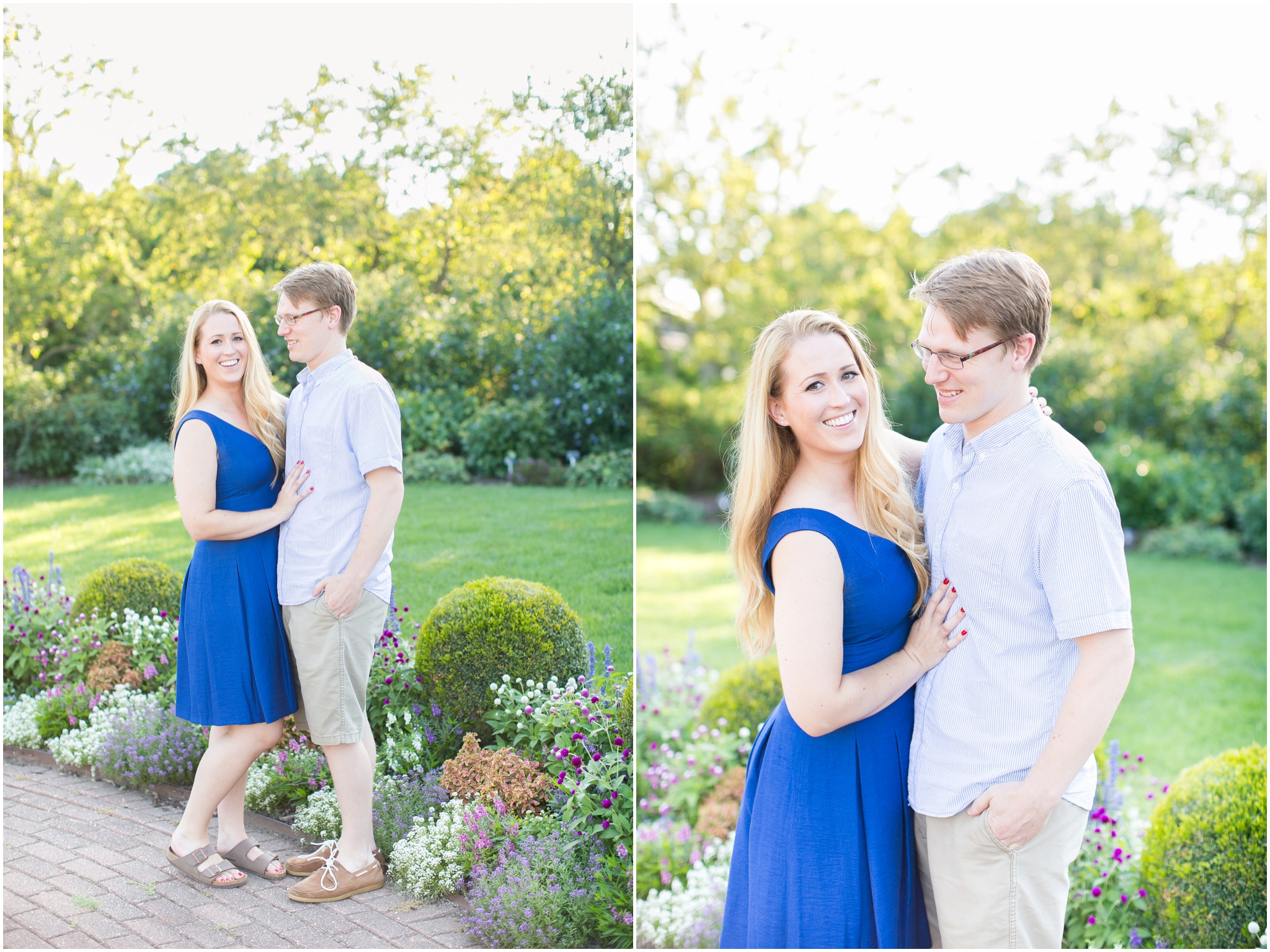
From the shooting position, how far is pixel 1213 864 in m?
2.85

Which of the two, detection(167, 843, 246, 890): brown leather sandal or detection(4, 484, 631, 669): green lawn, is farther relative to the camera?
detection(4, 484, 631, 669): green lawn

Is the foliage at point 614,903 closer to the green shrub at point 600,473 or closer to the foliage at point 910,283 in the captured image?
the green shrub at point 600,473

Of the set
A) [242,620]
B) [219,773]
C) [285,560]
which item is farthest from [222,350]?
[219,773]

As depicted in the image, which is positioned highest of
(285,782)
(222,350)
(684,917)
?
(222,350)

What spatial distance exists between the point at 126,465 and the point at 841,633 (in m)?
3.05

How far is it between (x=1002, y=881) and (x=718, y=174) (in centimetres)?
1107

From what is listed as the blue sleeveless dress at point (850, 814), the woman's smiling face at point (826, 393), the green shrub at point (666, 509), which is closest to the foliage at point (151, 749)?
the blue sleeveless dress at point (850, 814)

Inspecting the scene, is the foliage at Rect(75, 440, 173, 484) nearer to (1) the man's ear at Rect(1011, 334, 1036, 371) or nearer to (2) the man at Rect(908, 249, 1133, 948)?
(2) the man at Rect(908, 249, 1133, 948)

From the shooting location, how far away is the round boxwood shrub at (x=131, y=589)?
12.4 feet

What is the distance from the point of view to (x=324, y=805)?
124 inches

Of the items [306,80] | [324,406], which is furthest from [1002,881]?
[306,80]

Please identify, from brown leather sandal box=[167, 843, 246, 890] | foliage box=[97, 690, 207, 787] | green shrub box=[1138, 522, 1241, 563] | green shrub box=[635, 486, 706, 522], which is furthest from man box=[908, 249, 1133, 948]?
green shrub box=[635, 486, 706, 522]

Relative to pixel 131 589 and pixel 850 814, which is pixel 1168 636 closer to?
pixel 850 814

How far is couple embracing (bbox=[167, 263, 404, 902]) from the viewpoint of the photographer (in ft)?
9.53
